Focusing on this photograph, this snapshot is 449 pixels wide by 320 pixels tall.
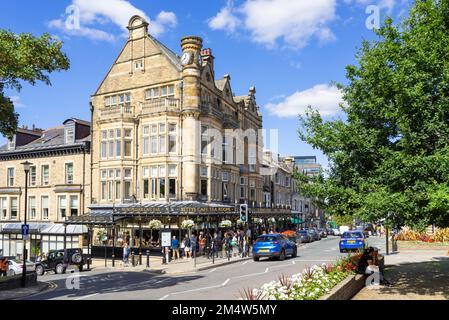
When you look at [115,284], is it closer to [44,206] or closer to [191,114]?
[191,114]

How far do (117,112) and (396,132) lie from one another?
28253mm

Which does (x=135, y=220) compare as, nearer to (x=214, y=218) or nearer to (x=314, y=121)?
(x=214, y=218)

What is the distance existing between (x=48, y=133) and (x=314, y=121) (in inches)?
1525

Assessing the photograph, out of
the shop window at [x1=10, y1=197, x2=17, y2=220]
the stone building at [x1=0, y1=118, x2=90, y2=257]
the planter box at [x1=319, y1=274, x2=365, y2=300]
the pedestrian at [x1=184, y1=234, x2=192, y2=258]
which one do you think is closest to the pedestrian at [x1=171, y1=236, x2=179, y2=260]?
the pedestrian at [x1=184, y1=234, x2=192, y2=258]

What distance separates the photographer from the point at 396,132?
47.2 ft

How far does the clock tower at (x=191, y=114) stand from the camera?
3538cm

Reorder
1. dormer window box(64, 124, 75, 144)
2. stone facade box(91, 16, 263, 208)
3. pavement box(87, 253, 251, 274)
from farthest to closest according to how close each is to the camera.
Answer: dormer window box(64, 124, 75, 144) < stone facade box(91, 16, 263, 208) < pavement box(87, 253, 251, 274)

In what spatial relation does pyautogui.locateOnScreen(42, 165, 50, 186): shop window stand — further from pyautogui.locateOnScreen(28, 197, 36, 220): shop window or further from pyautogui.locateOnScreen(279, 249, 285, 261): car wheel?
pyautogui.locateOnScreen(279, 249, 285, 261): car wheel

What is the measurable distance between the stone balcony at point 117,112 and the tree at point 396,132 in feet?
80.4

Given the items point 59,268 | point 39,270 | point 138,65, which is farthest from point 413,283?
point 138,65

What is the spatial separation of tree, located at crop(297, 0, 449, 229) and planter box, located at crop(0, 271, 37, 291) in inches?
517

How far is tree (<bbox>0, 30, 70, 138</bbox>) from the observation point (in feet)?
51.4

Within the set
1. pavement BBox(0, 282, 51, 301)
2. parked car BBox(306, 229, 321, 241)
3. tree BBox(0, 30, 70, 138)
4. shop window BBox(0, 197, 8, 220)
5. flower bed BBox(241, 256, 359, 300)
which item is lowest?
parked car BBox(306, 229, 321, 241)

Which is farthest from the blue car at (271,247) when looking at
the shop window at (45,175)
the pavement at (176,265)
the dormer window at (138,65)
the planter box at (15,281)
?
the shop window at (45,175)
